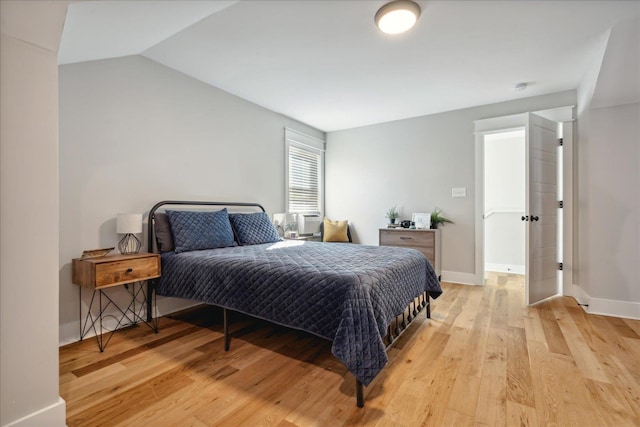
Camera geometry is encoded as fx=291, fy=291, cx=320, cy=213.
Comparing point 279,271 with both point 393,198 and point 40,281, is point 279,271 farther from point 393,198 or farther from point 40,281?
point 393,198

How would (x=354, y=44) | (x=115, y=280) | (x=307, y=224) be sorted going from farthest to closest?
(x=307, y=224) → (x=354, y=44) → (x=115, y=280)

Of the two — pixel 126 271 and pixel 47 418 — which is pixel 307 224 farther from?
pixel 47 418

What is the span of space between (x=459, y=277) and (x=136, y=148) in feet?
14.1

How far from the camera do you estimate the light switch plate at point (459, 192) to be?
165 inches

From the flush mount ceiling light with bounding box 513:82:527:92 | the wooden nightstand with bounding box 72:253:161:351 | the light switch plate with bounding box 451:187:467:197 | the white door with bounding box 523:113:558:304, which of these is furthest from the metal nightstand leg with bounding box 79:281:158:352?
the flush mount ceiling light with bounding box 513:82:527:92

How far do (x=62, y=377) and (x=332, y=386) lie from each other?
1.65 meters

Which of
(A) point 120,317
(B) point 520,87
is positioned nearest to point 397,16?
(B) point 520,87

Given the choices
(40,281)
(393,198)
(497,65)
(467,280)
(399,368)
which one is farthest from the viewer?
(393,198)

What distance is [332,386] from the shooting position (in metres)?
1.69

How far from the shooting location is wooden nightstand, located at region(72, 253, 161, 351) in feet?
6.98

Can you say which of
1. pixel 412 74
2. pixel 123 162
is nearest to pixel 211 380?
pixel 123 162

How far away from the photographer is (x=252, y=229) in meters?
3.36

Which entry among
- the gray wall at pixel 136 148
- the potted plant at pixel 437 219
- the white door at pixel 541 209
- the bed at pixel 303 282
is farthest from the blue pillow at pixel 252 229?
the white door at pixel 541 209

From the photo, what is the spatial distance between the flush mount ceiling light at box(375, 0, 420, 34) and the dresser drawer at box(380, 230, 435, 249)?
8.85 feet
